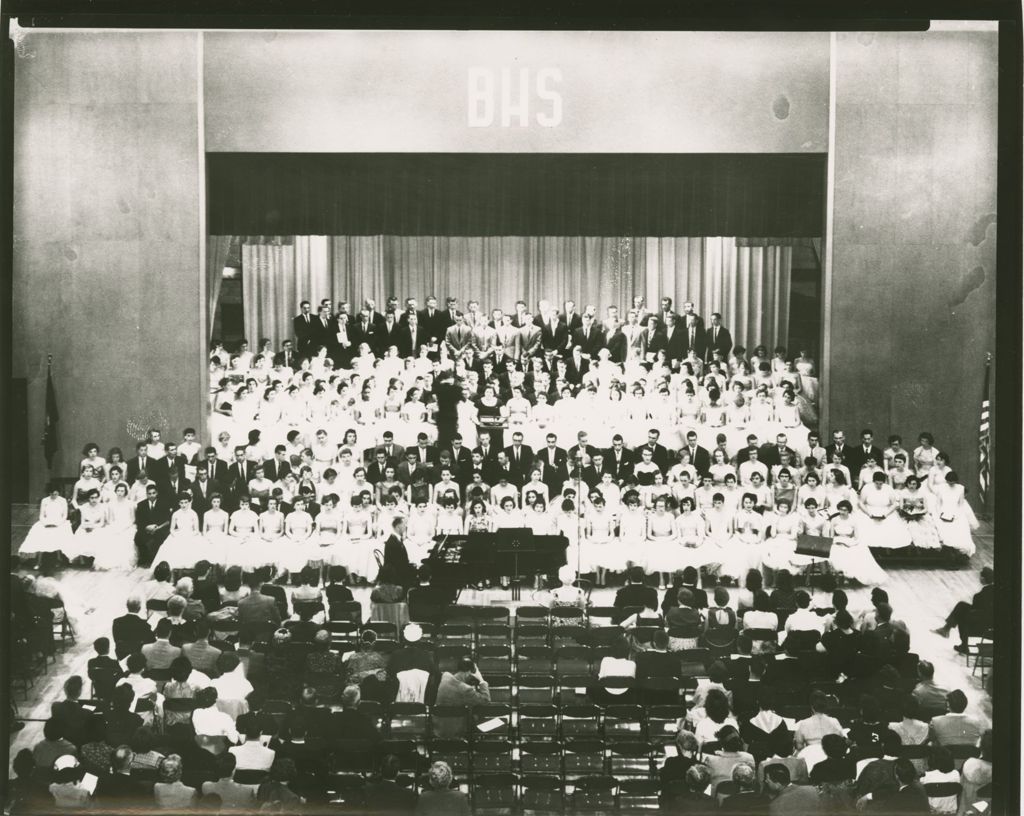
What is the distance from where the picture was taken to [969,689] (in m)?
8.41

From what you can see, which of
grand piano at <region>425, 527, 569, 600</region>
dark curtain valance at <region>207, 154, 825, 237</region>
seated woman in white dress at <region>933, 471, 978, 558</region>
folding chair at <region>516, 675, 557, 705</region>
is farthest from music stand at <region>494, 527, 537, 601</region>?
seated woman in white dress at <region>933, 471, 978, 558</region>

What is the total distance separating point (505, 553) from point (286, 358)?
7.65 feet

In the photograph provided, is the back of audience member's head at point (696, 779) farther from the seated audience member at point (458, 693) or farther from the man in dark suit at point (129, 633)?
the man in dark suit at point (129, 633)

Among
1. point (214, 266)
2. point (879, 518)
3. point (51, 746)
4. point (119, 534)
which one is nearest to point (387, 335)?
point (214, 266)

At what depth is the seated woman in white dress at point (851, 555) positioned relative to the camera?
29.9 feet

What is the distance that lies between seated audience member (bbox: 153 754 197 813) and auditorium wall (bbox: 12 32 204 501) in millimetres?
2096

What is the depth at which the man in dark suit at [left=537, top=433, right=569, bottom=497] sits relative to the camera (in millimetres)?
9843

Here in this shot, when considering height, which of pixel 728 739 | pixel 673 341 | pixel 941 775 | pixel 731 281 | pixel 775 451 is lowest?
pixel 941 775

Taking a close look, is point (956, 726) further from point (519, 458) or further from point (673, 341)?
point (519, 458)

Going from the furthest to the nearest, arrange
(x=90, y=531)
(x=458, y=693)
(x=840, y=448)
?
(x=840, y=448), (x=90, y=531), (x=458, y=693)

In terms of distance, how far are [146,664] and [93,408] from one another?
1864mm

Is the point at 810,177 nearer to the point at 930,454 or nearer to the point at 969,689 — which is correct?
the point at 930,454

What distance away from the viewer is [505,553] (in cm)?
942

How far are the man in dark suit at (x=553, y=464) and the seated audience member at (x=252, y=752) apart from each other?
2.84 m
